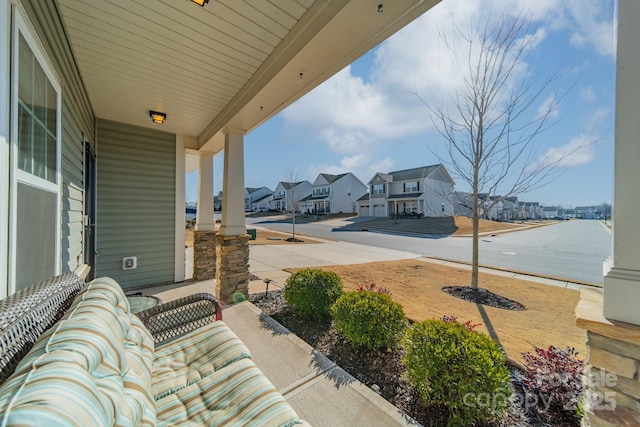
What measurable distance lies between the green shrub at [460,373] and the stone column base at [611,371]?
42cm

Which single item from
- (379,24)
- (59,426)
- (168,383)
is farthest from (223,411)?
(379,24)

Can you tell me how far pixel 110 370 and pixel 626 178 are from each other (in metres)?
2.55

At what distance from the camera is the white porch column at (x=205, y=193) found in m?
5.60

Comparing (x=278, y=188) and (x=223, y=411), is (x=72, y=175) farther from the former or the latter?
(x=278, y=188)

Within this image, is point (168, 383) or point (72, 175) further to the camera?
point (72, 175)

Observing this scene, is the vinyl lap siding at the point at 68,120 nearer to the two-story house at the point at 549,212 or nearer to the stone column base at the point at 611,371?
the stone column base at the point at 611,371

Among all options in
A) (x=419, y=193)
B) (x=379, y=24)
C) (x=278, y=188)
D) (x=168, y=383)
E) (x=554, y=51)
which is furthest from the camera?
(x=278, y=188)

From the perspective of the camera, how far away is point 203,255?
5.45 metres

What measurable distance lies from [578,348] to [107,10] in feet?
18.3

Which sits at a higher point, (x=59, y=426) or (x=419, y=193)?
(x=419, y=193)

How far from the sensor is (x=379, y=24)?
1972mm

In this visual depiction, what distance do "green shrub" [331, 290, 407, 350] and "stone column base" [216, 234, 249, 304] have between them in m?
1.92

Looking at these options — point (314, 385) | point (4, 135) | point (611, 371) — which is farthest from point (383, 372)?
point (4, 135)

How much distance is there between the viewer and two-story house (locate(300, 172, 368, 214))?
1374 inches
